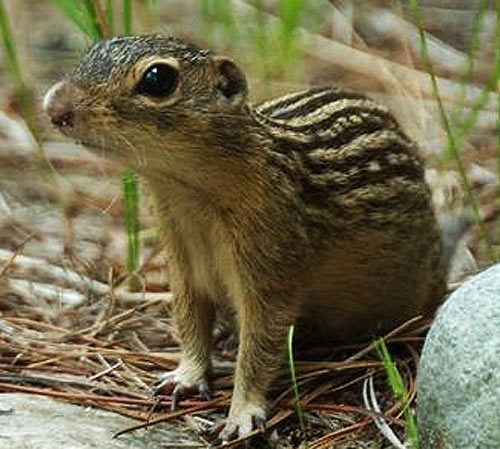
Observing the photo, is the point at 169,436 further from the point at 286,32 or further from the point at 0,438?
the point at 286,32

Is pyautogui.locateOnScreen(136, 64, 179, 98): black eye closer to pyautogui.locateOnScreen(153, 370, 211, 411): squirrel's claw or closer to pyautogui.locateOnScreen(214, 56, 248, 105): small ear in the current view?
pyautogui.locateOnScreen(214, 56, 248, 105): small ear

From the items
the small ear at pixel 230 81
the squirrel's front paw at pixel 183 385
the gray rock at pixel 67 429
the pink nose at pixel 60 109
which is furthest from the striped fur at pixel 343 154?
the gray rock at pixel 67 429

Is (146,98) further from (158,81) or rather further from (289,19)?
(289,19)

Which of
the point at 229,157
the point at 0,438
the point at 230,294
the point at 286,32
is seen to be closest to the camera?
the point at 0,438

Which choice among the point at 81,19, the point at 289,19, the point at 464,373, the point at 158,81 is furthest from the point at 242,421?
the point at 289,19

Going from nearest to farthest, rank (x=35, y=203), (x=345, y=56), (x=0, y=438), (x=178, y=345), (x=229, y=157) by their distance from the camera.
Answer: (x=0, y=438) < (x=229, y=157) < (x=178, y=345) < (x=35, y=203) < (x=345, y=56)

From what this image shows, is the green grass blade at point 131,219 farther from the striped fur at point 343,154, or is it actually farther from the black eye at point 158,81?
the black eye at point 158,81

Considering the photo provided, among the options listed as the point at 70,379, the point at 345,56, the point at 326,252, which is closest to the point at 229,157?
the point at 326,252
